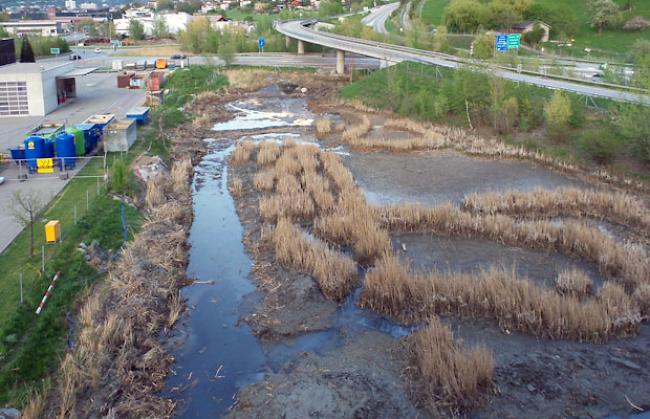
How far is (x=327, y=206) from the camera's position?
2633cm

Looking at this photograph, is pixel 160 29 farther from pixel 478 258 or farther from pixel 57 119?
pixel 478 258

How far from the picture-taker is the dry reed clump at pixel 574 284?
18.5 m

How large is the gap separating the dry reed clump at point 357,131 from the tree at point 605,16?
5291 centimetres

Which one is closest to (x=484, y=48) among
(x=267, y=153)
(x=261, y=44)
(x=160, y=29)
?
(x=267, y=153)

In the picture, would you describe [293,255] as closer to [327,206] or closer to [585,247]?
[327,206]

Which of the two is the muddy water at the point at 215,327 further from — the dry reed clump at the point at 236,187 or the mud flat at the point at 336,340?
the dry reed clump at the point at 236,187

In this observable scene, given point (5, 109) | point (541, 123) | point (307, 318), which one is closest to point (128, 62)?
point (5, 109)

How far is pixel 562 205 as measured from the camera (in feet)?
87.6

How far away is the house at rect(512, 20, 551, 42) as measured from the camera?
82.7 m

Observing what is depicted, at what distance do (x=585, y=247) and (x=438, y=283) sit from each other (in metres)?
6.80

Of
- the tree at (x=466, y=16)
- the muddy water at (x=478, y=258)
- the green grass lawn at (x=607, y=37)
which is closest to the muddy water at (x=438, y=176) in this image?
the muddy water at (x=478, y=258)

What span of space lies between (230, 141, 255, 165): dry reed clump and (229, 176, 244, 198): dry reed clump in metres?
4.71

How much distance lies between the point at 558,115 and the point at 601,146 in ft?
15.4

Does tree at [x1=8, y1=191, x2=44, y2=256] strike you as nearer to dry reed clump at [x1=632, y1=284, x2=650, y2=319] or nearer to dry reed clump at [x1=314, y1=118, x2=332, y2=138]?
dry reed clump at [x1=632, y1=284, x2=650, y2=319]
